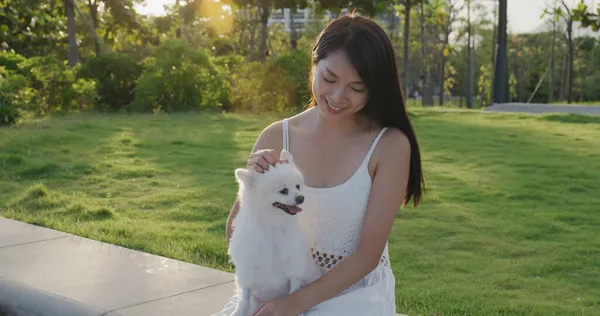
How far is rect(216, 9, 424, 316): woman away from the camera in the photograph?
9.23ft

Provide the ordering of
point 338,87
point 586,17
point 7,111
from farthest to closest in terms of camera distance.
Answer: point 7,111 < point 586,17 < point 338,87

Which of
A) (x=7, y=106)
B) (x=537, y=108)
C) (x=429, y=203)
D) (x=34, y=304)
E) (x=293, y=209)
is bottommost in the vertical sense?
(x=429, y=203)

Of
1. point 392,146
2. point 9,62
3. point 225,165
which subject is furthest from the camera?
point 9,62

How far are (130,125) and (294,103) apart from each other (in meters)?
6.41

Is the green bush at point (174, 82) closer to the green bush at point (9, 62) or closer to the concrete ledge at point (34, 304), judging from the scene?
the green bush at point (9, 62)

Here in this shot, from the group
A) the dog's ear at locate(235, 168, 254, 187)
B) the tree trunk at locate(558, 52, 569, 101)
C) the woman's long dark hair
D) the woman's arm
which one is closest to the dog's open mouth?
the dog's ear at locate(235, 168, 254, 187)

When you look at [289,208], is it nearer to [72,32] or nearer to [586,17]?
[586,17]

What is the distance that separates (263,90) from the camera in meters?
21.5

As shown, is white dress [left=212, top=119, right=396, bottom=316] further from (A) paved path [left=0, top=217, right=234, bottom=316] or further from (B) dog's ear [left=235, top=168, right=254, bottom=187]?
(A) paved path [left=0, top=217, right=234, bottom=316]

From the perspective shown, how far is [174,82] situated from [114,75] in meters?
2.64

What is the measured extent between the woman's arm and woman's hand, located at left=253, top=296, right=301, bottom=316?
2cm

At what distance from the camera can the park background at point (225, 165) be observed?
19.3 ft

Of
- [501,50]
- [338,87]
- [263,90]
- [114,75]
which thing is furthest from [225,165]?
[501,50]

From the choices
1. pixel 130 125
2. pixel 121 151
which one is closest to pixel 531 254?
pixel 121 151
